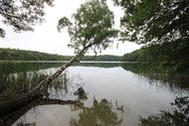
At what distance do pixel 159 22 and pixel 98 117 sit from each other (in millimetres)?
3787

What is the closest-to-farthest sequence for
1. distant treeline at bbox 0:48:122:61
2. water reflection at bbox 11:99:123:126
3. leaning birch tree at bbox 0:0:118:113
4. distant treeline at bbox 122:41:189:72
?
water reflection at bbox 11:99:123:126
distant treeline at bbox 122:41:189:72
leaning birch tree at bbox 0:0:118:113
distant treeline at bbox 0:48:122:61

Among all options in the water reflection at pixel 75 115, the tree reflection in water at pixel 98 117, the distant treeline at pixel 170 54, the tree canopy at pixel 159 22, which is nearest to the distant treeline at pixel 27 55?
the water reflection at pixel 75 115

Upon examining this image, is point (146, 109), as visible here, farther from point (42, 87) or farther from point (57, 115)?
point (42, 87)

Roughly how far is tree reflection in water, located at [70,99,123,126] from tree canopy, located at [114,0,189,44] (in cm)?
301

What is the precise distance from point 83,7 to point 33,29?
4.75 metres

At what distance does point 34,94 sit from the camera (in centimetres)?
671

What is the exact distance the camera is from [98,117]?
16.5 feet

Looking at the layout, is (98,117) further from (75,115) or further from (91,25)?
(91,25)

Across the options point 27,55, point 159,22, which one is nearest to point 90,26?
point 159,22

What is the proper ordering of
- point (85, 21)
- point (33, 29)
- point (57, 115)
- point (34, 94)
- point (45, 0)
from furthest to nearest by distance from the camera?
point (85, 21), point (33, 29), point (45, 0), point (34, 94), point (57, 115)

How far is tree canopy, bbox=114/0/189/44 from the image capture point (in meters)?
4.25

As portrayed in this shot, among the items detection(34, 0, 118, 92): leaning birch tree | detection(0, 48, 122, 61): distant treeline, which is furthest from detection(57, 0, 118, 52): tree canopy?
detection(0, 48, 122, 61): distant treeline

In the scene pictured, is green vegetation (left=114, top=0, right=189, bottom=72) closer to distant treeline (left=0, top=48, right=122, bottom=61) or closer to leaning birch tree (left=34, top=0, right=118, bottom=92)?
leaning birch tree (left=34, top=0, right=118, bottom=92)

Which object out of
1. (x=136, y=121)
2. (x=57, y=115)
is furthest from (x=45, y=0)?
(x=136, y=121)
